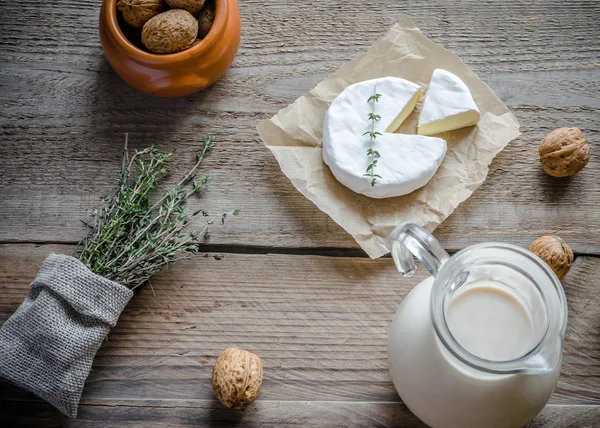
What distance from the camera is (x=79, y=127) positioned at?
3.84ft

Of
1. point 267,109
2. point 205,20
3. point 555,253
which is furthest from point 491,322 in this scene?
point 205,20

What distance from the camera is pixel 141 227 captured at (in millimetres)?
1068

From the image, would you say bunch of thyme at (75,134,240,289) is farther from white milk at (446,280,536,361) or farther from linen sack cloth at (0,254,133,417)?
white milk at (446,280,536,361)

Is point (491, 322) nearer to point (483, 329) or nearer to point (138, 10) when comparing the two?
point (483, 329)

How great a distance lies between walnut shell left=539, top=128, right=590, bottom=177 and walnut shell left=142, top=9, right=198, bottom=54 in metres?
0.64

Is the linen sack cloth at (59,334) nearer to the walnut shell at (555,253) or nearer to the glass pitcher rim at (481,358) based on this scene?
the glass pitcher rim at (481,358)

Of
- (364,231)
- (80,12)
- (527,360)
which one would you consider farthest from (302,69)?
(527,360)

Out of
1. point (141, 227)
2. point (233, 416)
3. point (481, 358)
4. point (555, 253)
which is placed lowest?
point (233, 416)

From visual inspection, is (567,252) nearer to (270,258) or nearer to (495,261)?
(495,261)

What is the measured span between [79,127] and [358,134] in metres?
0.51

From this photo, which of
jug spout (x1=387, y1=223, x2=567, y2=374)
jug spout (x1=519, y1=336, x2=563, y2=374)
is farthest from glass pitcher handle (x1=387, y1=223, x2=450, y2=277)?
jug spout (x1=519, y1=336, x2=563, y2=374)

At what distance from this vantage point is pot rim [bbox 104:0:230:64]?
3.45 ft

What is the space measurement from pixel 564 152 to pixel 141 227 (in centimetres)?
73

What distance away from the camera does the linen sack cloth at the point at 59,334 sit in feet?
3.29
